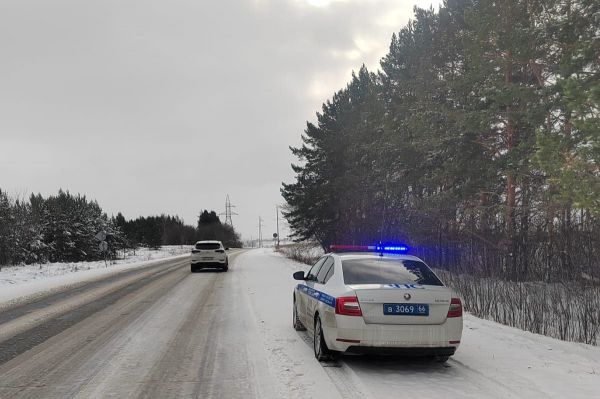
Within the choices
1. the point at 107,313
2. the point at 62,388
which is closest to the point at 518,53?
the point at 107,313

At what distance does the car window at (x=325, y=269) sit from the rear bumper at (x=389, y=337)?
1298mm

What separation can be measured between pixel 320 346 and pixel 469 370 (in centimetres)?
195

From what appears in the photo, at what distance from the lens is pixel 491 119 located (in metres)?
16.9

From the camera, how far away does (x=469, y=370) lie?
20.1ft

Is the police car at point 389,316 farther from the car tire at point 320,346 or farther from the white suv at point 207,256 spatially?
the white suv at point 207,256

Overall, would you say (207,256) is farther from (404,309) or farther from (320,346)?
(404,309)

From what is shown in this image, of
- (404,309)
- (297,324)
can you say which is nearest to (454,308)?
(404,309)

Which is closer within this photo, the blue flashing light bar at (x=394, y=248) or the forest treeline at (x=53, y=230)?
the blue flashing light bar at (x=394, y=248)

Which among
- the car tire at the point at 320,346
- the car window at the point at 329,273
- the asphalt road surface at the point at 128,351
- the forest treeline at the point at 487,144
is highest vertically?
the forest treeline at the point at 487,144

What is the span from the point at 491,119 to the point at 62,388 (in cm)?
1576

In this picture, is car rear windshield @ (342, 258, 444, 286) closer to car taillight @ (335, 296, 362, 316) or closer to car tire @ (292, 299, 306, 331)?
car taillight @ (335, 296, 362, 316)

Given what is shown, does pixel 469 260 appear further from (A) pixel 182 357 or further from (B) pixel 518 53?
(A) pixel 182 357

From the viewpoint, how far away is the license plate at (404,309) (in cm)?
586

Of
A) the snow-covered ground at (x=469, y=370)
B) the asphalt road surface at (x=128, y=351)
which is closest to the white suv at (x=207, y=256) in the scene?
the asphalt road surface at (x=128, y=351)
